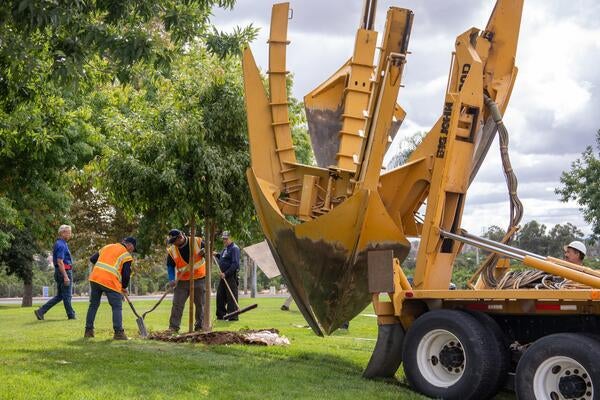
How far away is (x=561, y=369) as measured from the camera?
6852mm

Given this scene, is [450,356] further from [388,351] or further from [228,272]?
[228,272]

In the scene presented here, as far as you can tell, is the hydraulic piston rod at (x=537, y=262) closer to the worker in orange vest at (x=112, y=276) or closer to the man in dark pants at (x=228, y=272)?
the worker in orange vest at (x=112, y=276)

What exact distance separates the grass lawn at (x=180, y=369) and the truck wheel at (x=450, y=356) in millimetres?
291

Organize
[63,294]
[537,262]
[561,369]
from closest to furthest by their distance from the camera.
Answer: [561,369] → [537,262] → [63,294]

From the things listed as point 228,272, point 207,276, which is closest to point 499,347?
point 207,276

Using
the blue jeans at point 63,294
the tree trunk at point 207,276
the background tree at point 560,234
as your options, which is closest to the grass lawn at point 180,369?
the tree trunk at point 207,276

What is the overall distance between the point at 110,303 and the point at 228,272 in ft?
15.4

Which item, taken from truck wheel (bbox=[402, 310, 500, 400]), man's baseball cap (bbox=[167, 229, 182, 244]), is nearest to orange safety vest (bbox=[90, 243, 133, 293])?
man's baseball cap (bbox=[167, 229, 182, 244])

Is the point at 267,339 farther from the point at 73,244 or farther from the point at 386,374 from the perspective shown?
the point at 73,244

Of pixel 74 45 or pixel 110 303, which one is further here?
pixel 110 303

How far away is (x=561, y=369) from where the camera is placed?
6.85 metres

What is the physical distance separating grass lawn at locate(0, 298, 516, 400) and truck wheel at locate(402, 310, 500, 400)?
0.95 ft

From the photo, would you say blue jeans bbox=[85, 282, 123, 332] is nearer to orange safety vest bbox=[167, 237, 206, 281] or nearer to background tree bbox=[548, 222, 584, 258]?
orange safety vest bbox=[167, 237, 206, 281]

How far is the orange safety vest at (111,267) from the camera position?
12258 mm
